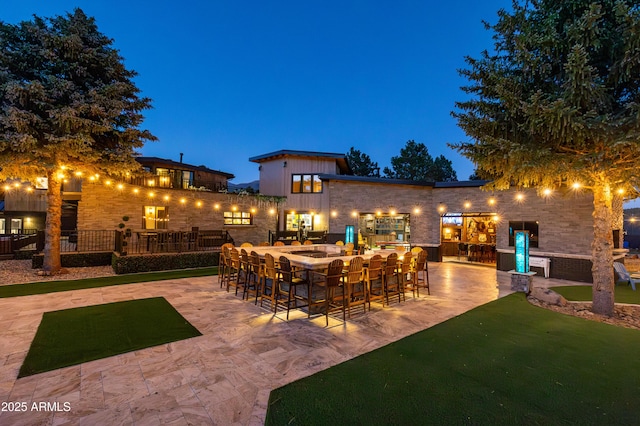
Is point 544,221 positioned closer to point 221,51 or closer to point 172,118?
point 221,51

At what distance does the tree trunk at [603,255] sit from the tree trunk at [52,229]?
15506mm


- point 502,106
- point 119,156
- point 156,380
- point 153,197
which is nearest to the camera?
point 156,380

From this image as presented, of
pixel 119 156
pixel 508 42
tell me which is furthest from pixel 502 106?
pixel 119 156

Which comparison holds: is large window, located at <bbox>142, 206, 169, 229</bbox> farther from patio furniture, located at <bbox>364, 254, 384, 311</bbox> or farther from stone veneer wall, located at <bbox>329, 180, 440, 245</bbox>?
patio furniture, located at <bbox>364, 254, 384, 311</bbox>

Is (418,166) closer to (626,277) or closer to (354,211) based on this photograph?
(354,211)

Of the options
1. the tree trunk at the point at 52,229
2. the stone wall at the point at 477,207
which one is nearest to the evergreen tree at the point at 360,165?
the stone wall at the point at 477,207

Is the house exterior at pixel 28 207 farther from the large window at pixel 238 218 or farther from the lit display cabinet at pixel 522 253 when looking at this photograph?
the lit display cabinet at pixel 522 253

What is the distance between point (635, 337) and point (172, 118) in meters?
107

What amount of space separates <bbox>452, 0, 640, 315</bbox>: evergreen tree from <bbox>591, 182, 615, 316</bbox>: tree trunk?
0.02 meters

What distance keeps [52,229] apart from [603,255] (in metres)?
15.8

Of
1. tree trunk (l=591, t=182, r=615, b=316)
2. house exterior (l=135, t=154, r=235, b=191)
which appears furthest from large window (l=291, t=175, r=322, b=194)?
tree trunk (l=591, t=182, r=615, b=316)

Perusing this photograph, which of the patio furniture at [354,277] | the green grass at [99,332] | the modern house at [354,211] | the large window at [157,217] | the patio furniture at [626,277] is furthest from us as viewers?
the large window at [157,217]

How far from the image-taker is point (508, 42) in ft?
24.0

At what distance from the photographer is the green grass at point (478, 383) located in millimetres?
2836
